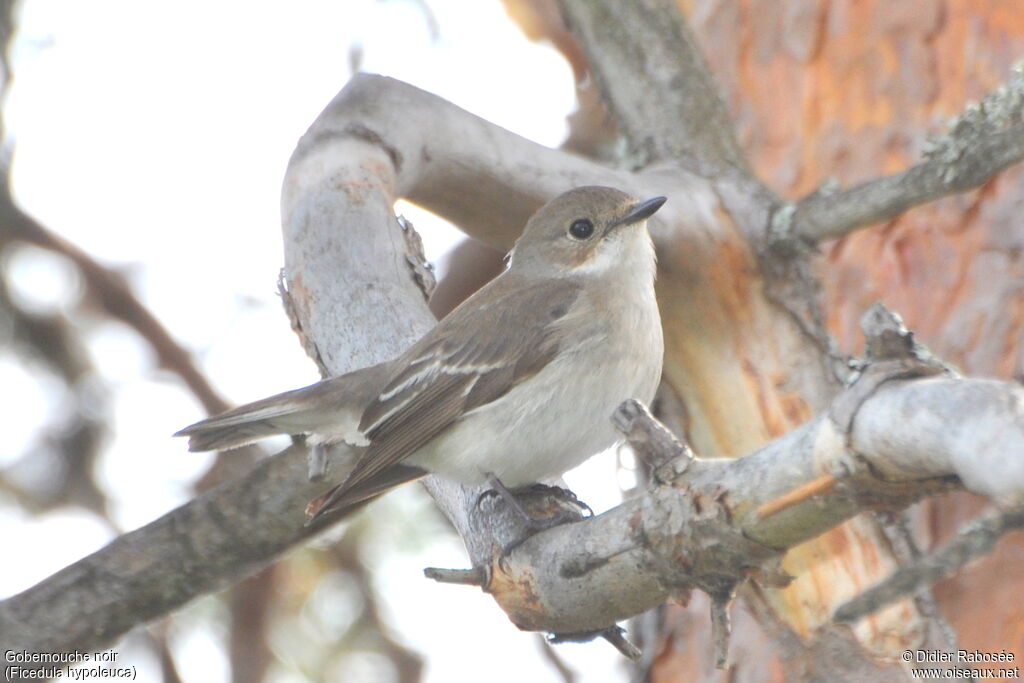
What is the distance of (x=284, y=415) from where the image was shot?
461 cm

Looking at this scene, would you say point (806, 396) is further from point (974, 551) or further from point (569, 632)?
point (974, 551)

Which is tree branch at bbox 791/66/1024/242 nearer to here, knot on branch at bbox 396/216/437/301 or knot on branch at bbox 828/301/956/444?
knot on branch at bbox 396/216/437/301

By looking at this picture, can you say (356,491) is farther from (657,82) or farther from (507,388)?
(657,82)

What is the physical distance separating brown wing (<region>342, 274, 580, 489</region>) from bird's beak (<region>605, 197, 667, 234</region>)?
14.8 inches

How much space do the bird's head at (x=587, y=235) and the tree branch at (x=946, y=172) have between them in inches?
24.8

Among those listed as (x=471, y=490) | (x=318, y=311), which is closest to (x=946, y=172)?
(x=471, y=490)

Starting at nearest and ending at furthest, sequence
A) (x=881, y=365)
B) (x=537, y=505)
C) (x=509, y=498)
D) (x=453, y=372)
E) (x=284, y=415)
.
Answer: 1. (x=881, y=365)
2. (x=509, y=498)
3. (x=537, y=505)
4. (x=453, y=372)
5. (x=284, y=415)

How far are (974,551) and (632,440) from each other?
1096mm

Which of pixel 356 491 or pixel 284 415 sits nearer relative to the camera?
pixel 356 491

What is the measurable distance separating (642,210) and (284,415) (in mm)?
1596

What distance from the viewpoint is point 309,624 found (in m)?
7.39

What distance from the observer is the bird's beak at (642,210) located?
4.52 metres

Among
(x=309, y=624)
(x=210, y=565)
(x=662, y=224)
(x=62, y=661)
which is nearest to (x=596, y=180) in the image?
(x=662, y=224)

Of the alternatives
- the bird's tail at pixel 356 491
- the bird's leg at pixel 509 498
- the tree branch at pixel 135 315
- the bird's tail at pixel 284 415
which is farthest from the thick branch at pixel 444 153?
the tree branch at pixel 135 315
